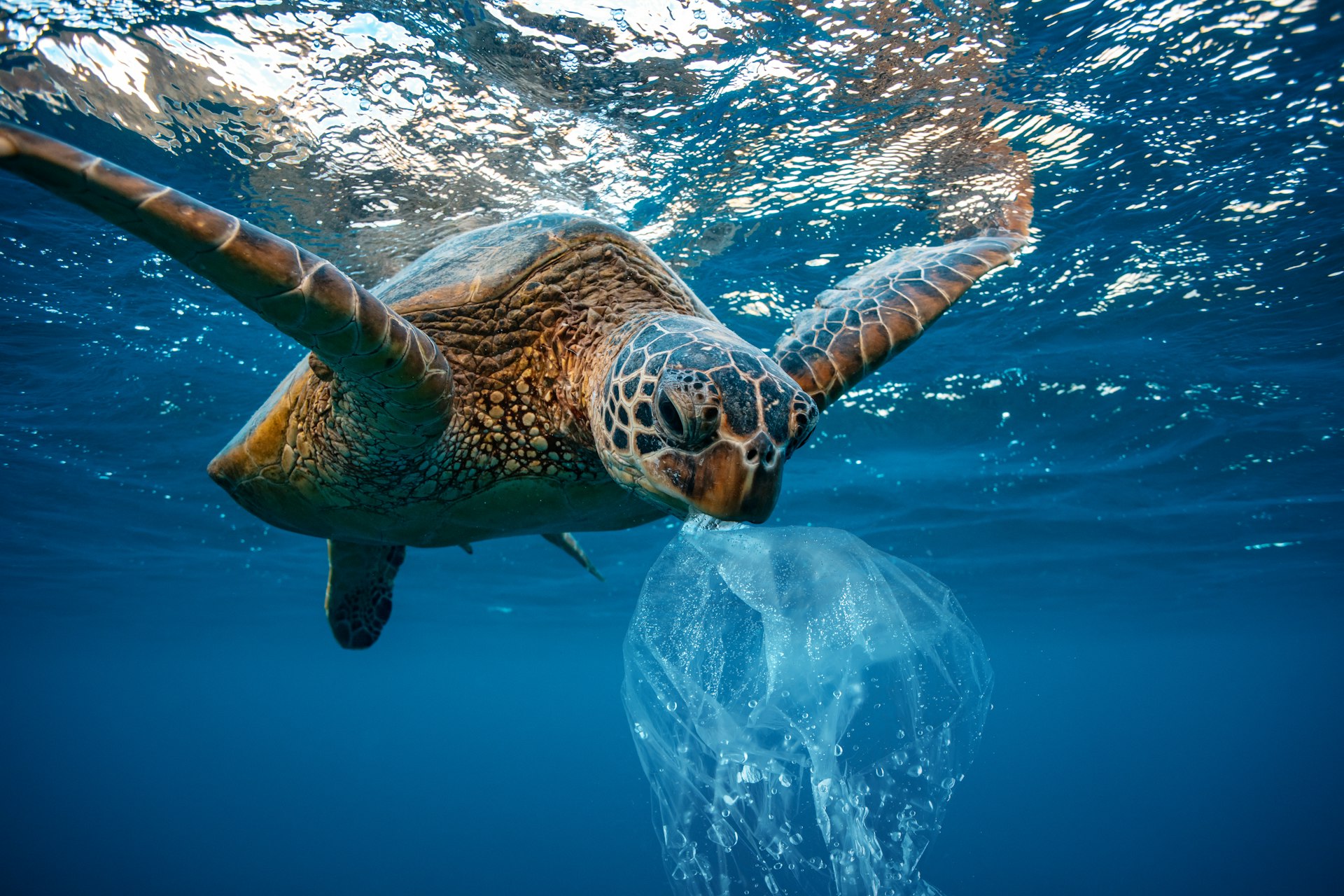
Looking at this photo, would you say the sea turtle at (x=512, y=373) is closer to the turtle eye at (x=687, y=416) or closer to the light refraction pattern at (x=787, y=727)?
the turtle eye at (x=687, y=416)

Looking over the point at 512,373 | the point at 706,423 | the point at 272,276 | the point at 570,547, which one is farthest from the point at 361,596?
the point at 706,423

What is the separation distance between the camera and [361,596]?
5207 mm

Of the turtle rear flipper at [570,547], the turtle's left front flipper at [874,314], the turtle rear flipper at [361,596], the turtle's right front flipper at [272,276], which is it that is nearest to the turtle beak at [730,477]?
the turtle's right front flipper at [272,276]

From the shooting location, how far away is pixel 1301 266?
24.6 ft

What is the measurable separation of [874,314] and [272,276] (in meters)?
→ 2.85

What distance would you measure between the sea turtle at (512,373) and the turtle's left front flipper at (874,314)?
2 cm

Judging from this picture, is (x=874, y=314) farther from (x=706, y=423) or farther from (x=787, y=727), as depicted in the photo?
(x=787, y=727)

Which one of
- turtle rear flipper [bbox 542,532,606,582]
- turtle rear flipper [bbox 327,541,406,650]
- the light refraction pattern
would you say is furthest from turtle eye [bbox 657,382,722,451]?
turtle rear flipper [bbox 327,541,406,650]

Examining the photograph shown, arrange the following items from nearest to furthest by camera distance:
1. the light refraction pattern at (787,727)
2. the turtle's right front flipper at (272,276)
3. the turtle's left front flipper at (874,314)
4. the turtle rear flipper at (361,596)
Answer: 1. the turtle's right front flipper at (272,276)
2. the turtle's left front flipper at (874,314)
3. the light refraction pattern at (787,727)
4. the turtle rear flipper at (361,596)

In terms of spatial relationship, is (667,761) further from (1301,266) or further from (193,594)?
(193,594)

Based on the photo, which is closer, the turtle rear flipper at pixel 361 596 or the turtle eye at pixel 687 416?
the turtle eye at pixel 687 416

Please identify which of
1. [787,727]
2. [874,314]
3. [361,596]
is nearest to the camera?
[874,314]

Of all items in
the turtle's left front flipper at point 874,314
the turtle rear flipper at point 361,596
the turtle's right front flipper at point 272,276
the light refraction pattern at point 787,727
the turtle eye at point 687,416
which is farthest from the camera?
the turtle rear flipper at point 361,596

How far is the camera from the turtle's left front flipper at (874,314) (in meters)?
3.25
